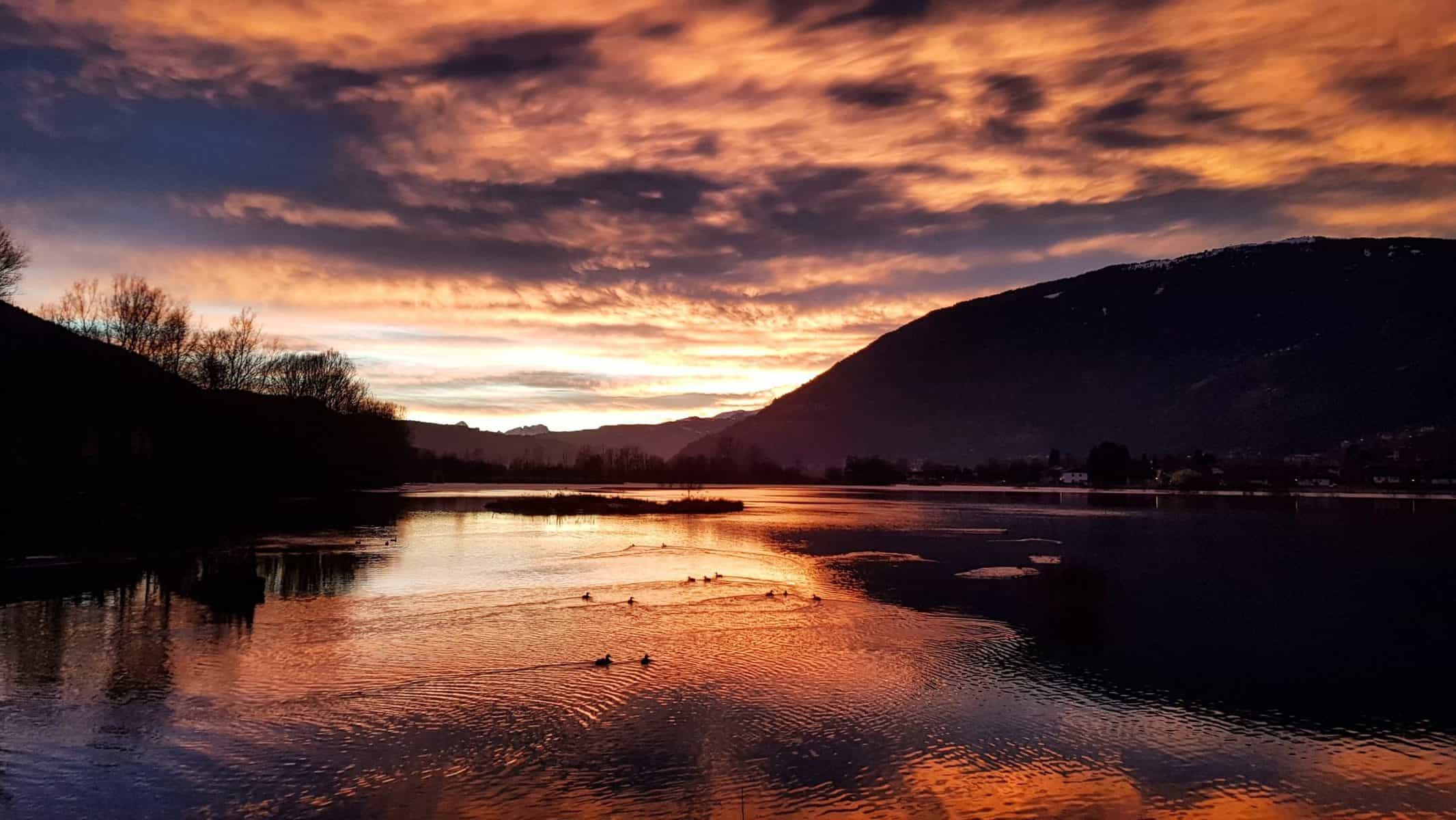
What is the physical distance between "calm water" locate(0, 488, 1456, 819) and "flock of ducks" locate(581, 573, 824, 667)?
39 centimetres

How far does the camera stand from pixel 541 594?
42.2 m

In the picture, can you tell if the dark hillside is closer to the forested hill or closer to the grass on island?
the forested hill

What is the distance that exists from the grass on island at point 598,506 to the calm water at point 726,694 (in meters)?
54.1

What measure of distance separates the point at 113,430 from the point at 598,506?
54.7m

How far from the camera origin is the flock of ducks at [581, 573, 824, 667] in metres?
28.1

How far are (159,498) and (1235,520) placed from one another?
113 metres

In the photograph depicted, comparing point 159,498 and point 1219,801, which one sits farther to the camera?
point 159,498

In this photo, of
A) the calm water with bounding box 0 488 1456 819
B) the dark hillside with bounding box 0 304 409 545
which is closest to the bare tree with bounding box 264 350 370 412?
the dark hillside with bounding box 0 304 409 545

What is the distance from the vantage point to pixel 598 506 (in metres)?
113

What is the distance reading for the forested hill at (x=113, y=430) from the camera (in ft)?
200

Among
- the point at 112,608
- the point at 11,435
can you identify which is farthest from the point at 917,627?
the point at 11,435

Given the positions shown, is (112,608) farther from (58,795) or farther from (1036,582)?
(1036,582)

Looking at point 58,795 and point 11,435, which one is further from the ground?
point 11,435

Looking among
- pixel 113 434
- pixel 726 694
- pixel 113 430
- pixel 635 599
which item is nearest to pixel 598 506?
pixel 113 434
